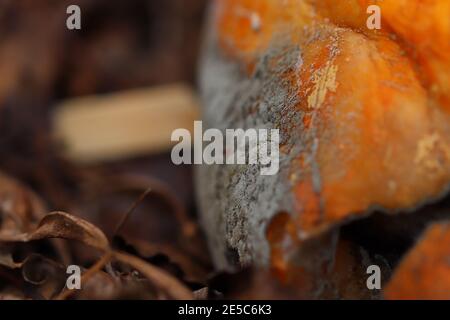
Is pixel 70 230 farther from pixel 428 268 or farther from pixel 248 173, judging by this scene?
pixel 428 268

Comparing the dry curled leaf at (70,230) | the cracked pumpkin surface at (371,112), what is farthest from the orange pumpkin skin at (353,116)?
the dry curled leaf at (70,230)

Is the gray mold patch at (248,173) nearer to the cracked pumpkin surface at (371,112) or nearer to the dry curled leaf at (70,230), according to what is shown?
the cracked pumpkin surface at (371,112)

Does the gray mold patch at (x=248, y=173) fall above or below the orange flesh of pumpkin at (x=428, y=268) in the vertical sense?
above

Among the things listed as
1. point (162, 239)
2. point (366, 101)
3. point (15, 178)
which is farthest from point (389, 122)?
point (15, 178)

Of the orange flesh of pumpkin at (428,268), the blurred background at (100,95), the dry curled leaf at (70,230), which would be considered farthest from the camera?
the blurred background at (100,95)

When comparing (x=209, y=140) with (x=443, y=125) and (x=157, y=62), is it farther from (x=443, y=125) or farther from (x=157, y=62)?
(x=157, y=62)

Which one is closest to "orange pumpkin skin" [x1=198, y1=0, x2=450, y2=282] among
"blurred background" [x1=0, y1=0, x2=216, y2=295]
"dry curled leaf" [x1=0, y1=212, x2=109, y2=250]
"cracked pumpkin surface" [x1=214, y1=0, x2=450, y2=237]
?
"cracked pumpkin surface" [x1=214, y1=0, x2=450, y2=237]

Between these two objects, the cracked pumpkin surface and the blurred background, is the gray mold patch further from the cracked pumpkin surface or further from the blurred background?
the blurred background

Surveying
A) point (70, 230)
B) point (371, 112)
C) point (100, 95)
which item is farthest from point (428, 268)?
point (100, 95)
